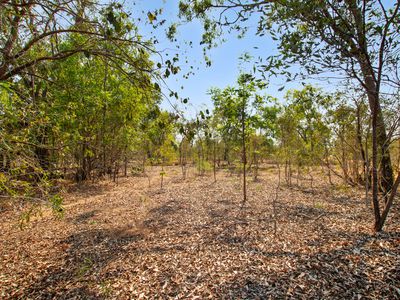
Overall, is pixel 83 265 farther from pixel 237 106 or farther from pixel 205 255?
pixel 237 106

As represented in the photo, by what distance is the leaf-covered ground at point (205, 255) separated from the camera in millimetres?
2797

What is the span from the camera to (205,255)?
12.2 ft

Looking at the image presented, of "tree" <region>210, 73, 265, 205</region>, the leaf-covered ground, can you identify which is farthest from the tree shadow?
"tree" <region>210, 73, 265, 205</region>

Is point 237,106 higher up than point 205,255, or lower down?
higher up

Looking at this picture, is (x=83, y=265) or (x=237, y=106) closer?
(x=83, y=265)

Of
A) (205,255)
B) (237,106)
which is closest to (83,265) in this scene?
(205,255)

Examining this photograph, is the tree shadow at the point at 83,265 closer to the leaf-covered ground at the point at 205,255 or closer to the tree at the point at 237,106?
the leaf-covered ground at the point at 205,255

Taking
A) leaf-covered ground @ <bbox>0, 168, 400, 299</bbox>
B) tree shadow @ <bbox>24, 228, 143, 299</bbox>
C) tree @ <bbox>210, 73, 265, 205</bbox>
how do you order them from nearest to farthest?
1. leaf-covered ground @ <bbox>0, 168, 400, 299</bbox>
2. tree shadow @ <bbox>24, 228, 143, 299</bbox>
3. tree @ <bbox>210, 73, 265, 205</bbox>

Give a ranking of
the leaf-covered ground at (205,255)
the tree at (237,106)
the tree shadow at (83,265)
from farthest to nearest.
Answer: the tree at (237,106), the tree shadow at (83,265), the leaf-covered ground at (205,255)

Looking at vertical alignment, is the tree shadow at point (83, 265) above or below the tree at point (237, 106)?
below

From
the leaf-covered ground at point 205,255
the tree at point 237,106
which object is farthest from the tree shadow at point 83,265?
the tree at point 237,106

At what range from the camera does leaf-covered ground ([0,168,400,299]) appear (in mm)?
Result: 2797

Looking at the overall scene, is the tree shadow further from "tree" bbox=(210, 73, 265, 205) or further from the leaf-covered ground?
"tree" bbox=(210, 73, 265, 205)

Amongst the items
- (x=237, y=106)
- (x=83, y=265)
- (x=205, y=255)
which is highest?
(x=237, y=106)
